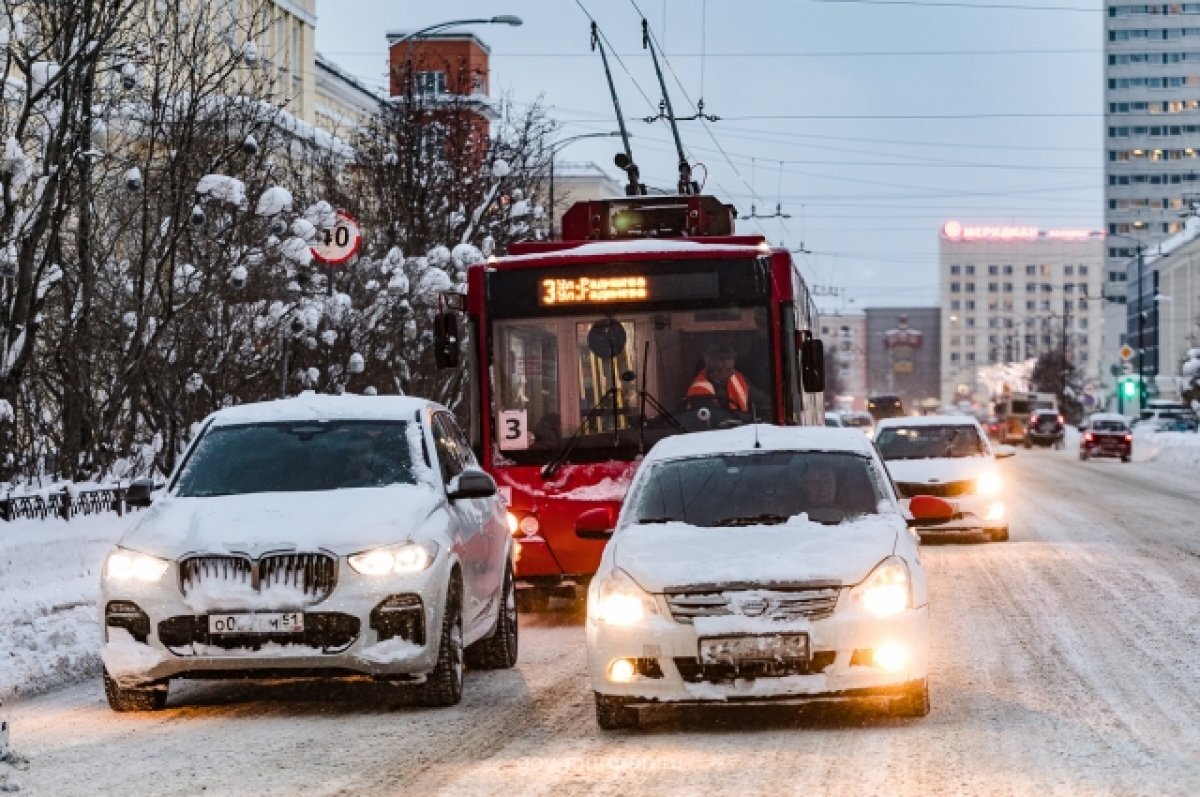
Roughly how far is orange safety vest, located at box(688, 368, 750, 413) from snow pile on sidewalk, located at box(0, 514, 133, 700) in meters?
4.68

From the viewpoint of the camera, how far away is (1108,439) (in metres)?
70.9

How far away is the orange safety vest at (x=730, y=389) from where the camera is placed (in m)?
16.5

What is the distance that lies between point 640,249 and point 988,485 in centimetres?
1003

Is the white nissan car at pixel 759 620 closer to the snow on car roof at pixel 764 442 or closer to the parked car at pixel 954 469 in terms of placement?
the snow on car roof at pixel 764 442

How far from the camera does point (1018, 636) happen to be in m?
14.4

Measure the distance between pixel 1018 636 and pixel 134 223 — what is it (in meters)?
15.3

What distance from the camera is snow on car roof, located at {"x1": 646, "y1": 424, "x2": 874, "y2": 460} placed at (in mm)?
11938

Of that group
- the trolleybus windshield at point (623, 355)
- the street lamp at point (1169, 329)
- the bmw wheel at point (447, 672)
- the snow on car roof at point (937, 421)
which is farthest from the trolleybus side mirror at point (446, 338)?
the street lamp at point (1169, 329)

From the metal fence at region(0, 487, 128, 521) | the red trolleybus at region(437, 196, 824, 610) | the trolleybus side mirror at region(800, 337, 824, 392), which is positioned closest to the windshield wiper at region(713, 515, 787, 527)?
the red trolleybus at region(437, 196, 824, 610)

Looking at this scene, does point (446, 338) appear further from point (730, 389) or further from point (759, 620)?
point (759, 620)

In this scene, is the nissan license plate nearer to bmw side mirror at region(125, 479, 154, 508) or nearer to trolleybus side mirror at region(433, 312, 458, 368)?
bmw side mirror at region(125, 479, 154, 508)

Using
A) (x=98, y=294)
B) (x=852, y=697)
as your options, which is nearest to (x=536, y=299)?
(x=852, y=697)

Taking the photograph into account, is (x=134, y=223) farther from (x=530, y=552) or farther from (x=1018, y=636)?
(x=1018, y=636)

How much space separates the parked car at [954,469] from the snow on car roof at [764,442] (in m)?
12.4
